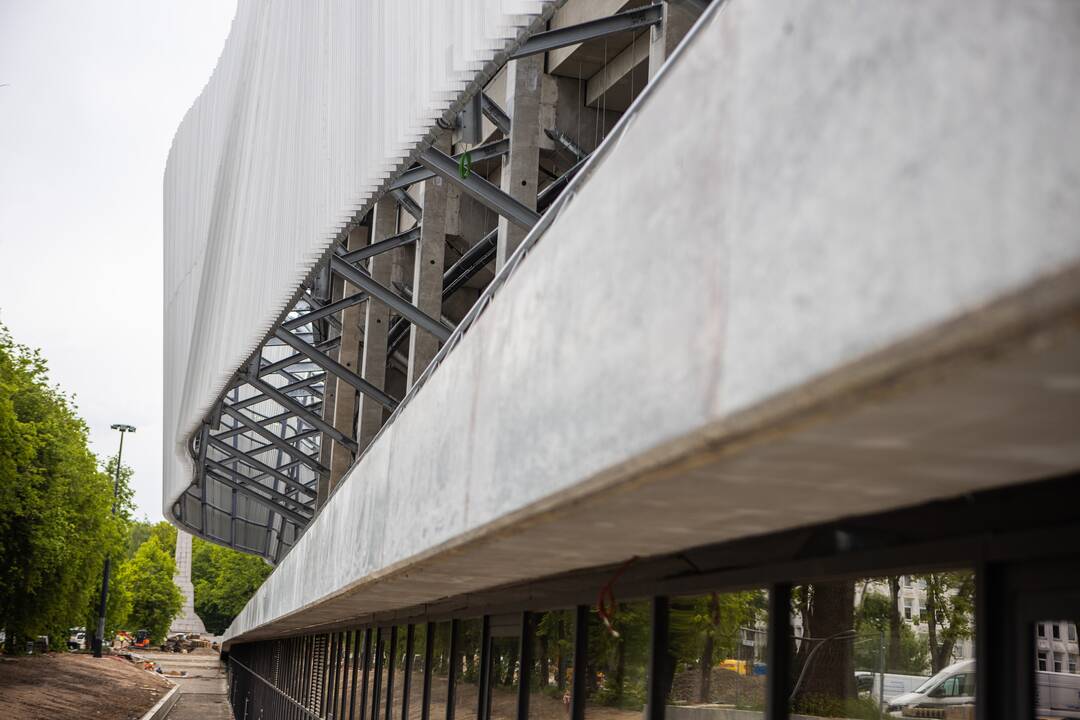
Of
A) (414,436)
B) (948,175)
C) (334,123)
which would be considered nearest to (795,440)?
(948,175)

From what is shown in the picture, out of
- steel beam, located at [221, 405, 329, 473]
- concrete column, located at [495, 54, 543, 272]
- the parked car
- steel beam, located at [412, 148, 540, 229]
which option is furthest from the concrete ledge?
the parked car

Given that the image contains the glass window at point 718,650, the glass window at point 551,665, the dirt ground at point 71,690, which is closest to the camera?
the glass window at point 718,650

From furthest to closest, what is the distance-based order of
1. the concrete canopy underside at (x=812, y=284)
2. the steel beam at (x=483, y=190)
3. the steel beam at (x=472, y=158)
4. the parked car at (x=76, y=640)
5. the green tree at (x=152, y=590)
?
the green tree at (x=152, y=590)
the parked car at (x=76, y=640)
the steel beam at (x=472, y=158)
the steel beam at (x=483, y=190)
the concrete canopy underside at (x=812, y=284)

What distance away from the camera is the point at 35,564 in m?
33.3

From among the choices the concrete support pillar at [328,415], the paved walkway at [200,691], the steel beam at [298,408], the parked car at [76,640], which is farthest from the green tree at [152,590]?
the steel beam at [298,408]

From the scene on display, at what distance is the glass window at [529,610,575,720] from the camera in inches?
269

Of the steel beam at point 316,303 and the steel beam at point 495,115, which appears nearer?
the steel beam at point 495,115

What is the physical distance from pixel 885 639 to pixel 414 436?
2964 mm

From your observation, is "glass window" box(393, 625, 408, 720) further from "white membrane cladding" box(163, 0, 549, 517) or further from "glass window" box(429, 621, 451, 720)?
"white membrane cladding" box(163, 0, 549, 517)

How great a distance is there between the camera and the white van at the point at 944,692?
3.19 m

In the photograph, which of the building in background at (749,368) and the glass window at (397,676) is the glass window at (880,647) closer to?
the building in background at (749,368)

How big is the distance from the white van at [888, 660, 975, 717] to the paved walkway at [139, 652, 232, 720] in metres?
32.2

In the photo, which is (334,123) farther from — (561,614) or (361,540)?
(561,614)

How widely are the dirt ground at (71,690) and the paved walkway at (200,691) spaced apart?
3.20ft
